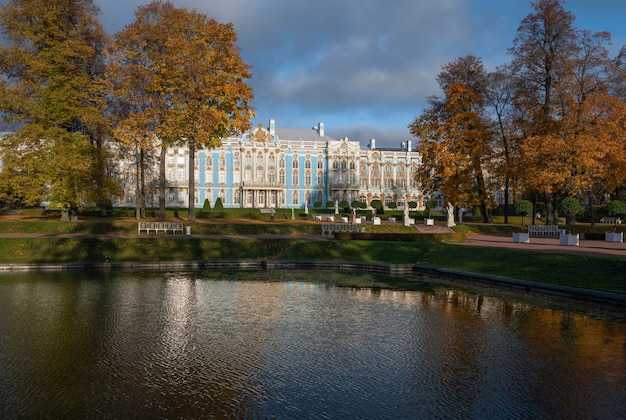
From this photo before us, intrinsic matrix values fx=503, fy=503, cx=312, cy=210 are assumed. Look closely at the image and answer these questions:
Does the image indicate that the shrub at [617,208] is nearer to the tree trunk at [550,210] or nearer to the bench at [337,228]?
the tree trunk at [550,210]

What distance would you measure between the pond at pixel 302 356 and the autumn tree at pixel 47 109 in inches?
709

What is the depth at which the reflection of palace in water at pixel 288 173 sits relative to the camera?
258ft

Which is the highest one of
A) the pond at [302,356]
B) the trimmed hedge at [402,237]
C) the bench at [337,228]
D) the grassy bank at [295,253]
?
the bench at [337,228]

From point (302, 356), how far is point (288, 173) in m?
73.8

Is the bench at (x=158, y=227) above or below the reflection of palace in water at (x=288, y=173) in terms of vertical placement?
below

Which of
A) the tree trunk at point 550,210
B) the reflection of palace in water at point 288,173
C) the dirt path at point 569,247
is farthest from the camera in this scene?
the reflection of palace in water at point 288,173

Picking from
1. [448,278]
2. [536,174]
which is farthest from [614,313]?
[536,174]

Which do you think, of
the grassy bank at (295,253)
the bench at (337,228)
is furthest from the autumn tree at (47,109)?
the bench at (337,228)

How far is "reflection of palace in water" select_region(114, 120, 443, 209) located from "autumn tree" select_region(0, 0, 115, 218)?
3929 cm

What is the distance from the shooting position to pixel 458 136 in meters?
41.0

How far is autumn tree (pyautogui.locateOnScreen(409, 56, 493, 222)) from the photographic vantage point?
40.5 metres

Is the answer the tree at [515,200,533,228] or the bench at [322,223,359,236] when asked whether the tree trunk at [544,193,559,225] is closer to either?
the tree at [515,200,533,228]

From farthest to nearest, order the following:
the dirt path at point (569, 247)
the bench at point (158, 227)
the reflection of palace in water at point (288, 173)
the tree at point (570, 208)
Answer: the reflection of palace in water at point (288, 173) → the tree at point (570, 208) → the bench at point (158, 227) → the dirt path at point (569, 247)

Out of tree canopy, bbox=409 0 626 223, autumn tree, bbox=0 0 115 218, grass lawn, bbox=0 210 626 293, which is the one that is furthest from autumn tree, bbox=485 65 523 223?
autumn tree, bbox=0 0 115 218
